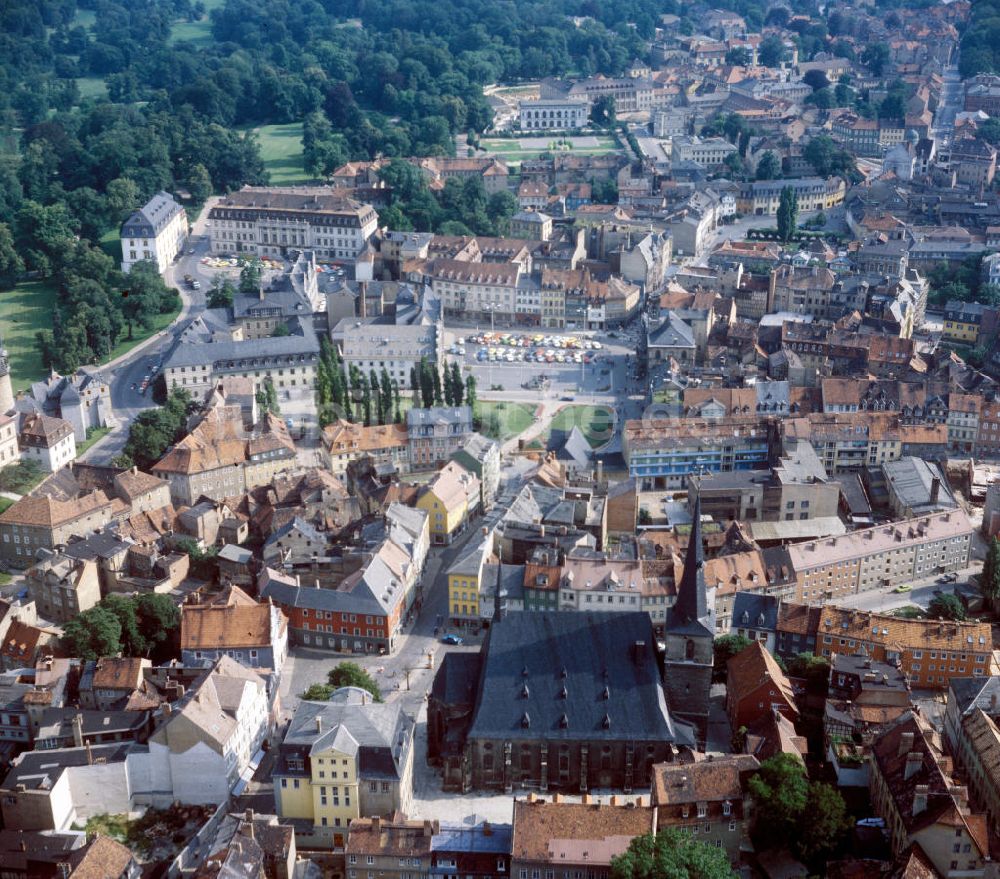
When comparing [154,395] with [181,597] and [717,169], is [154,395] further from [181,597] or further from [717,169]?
[717,169]

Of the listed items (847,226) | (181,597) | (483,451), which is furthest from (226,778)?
(847,226)

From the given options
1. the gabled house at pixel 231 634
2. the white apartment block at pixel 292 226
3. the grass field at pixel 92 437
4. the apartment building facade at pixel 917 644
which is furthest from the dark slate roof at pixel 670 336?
the gabled house at pixel 231 634

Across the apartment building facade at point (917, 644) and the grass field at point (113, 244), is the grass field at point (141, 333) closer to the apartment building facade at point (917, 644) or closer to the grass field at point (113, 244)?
the grass field at point (113, 244)

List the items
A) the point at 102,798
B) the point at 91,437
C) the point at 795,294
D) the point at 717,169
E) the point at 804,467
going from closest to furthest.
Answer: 1. the point at 102,798
2. the point at 804,467
3. the point at 91,437
4. the point at 795,294
5. the point at 717,169

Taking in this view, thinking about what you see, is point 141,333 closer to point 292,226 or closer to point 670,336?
point 292,226

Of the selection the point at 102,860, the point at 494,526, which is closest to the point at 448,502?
the point at 494,526

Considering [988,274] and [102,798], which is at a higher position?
[988,274]

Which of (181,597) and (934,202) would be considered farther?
(934,202)
